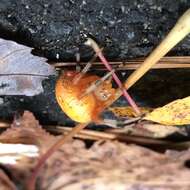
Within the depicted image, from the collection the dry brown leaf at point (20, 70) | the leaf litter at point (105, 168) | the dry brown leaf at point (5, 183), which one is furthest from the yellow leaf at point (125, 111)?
the dry brown leaf at point (5, 183)

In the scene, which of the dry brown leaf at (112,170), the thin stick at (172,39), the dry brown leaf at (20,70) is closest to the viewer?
the thin stick at (172,39)

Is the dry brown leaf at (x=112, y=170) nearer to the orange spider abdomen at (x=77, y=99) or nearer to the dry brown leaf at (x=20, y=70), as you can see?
the orange spider abdomen at (x=77, y=99)

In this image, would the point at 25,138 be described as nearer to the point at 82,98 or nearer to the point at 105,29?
the point at 82,98

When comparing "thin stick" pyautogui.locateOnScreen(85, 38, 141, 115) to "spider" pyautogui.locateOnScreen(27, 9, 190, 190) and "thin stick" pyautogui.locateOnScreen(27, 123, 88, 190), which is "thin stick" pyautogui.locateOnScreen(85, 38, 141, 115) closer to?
"spider" pyautogui.locateOnScreen(27, 9, 190, 190)

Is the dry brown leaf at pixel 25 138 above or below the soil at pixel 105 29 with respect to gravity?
below

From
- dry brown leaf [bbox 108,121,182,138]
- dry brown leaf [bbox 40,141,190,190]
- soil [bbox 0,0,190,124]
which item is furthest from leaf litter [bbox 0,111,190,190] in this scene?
soil [bbox 0,0,190,124]

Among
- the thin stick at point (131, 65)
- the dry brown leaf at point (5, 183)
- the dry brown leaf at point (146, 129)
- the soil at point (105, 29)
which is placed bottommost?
the dry brown leaf at point (5, 183)

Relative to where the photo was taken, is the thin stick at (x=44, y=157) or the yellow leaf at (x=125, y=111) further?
the yellow leaf at (x=125, y=111)
